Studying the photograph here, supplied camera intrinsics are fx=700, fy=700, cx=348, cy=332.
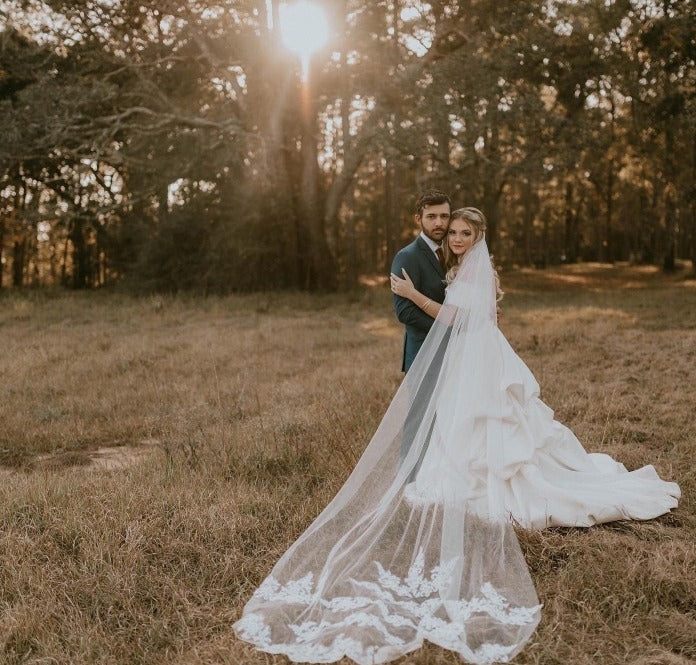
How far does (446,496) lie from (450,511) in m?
0.17

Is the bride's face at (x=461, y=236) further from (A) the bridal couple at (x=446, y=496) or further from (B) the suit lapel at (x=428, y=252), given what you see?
(B) the suit lapel at (x=428, y=252)

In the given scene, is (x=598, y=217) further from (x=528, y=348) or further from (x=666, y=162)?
(x=528, y=348)

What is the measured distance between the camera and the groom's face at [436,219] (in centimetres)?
480

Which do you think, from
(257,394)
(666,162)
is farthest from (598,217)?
(257,394)

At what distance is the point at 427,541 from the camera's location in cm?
406

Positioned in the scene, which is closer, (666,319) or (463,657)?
(463,657)

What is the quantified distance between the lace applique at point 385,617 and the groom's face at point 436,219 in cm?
220

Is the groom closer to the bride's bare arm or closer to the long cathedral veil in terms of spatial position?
the bride's bare arm

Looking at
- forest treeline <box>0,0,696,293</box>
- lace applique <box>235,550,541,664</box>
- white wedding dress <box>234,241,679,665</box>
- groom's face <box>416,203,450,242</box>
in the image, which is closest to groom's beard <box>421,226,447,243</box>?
groom's face <box>416,203,450,242</box>

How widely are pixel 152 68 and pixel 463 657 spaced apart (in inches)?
767

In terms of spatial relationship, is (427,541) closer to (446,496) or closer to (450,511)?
(450,511)

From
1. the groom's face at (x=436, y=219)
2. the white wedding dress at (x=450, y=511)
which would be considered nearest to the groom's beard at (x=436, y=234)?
the groom's face at (x=436, y=219)

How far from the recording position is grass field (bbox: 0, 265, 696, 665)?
3.36 m

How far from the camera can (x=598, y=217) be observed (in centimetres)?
4375
